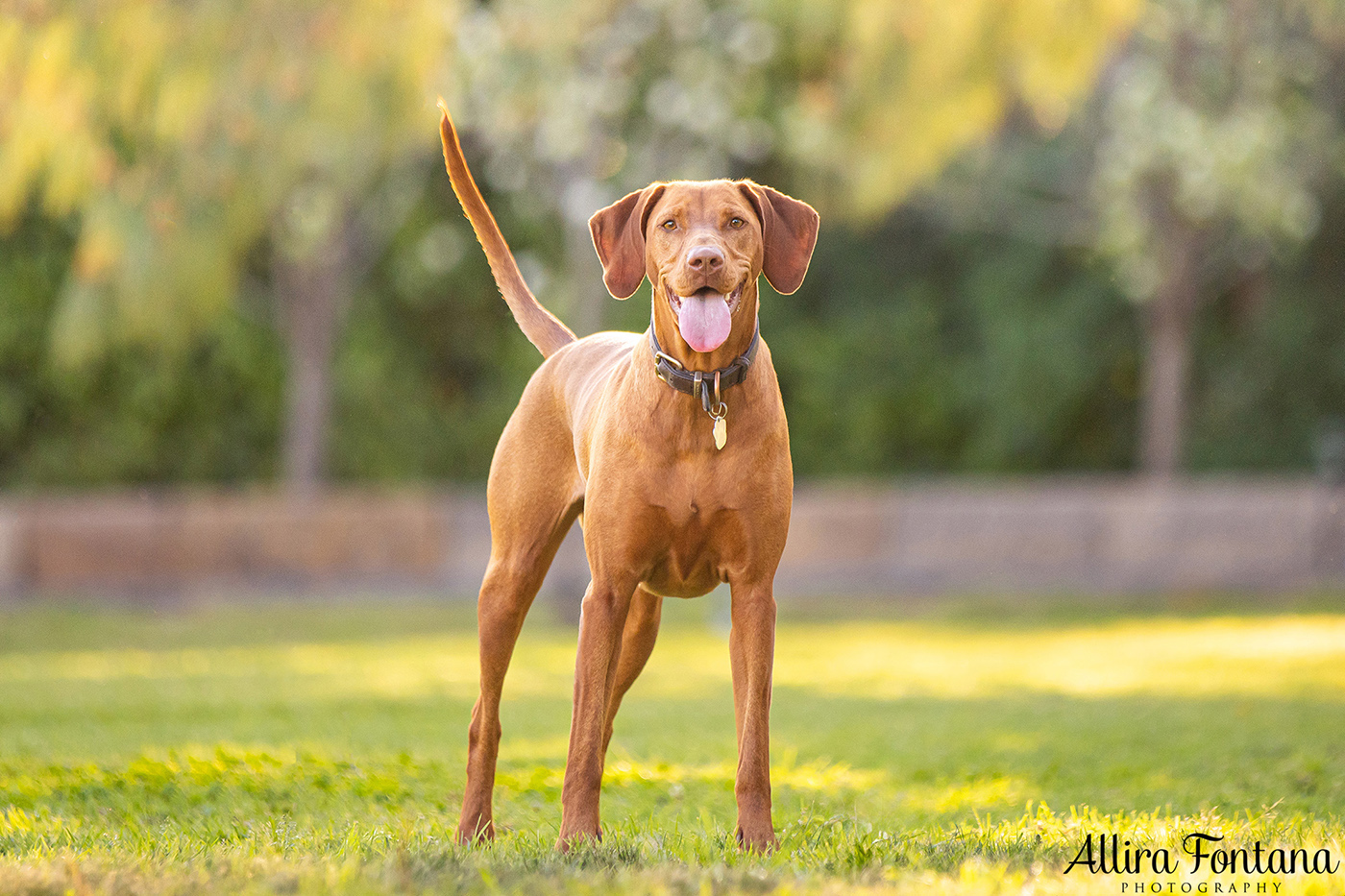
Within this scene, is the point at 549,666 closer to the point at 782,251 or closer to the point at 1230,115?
the point at 782,251

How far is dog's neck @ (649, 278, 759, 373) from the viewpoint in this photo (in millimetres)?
3975

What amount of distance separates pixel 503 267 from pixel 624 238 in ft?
3.80

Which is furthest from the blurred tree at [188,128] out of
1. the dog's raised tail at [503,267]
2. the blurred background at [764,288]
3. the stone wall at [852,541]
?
the dog's raised tail at [503,267]

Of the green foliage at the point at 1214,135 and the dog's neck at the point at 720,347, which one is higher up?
the green foliage at the point at 1214,135

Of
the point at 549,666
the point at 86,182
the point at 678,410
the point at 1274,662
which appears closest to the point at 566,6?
the point at 86,182

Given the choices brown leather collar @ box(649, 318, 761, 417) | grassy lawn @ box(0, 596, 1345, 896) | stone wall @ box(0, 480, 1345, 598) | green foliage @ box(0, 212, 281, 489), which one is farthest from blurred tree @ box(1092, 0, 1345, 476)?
brown leather collar @ box(649, 318, 761, 417)

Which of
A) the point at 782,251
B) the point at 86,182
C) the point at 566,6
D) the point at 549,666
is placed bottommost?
the point at 549,666

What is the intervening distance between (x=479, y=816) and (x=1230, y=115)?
1546 centimetres

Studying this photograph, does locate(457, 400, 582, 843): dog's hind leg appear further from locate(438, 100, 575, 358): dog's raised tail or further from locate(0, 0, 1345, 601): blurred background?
locate(0, 0, 1345, 601): blurred background

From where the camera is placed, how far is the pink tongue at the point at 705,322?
382 cm

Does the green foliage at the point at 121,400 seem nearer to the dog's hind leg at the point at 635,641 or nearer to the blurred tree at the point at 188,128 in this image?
the blurred tree at the point at 188,128

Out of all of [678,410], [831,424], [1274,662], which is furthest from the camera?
[831,424]

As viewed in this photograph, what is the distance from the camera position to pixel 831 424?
2070cm

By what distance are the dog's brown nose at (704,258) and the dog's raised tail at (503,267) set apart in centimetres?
136
